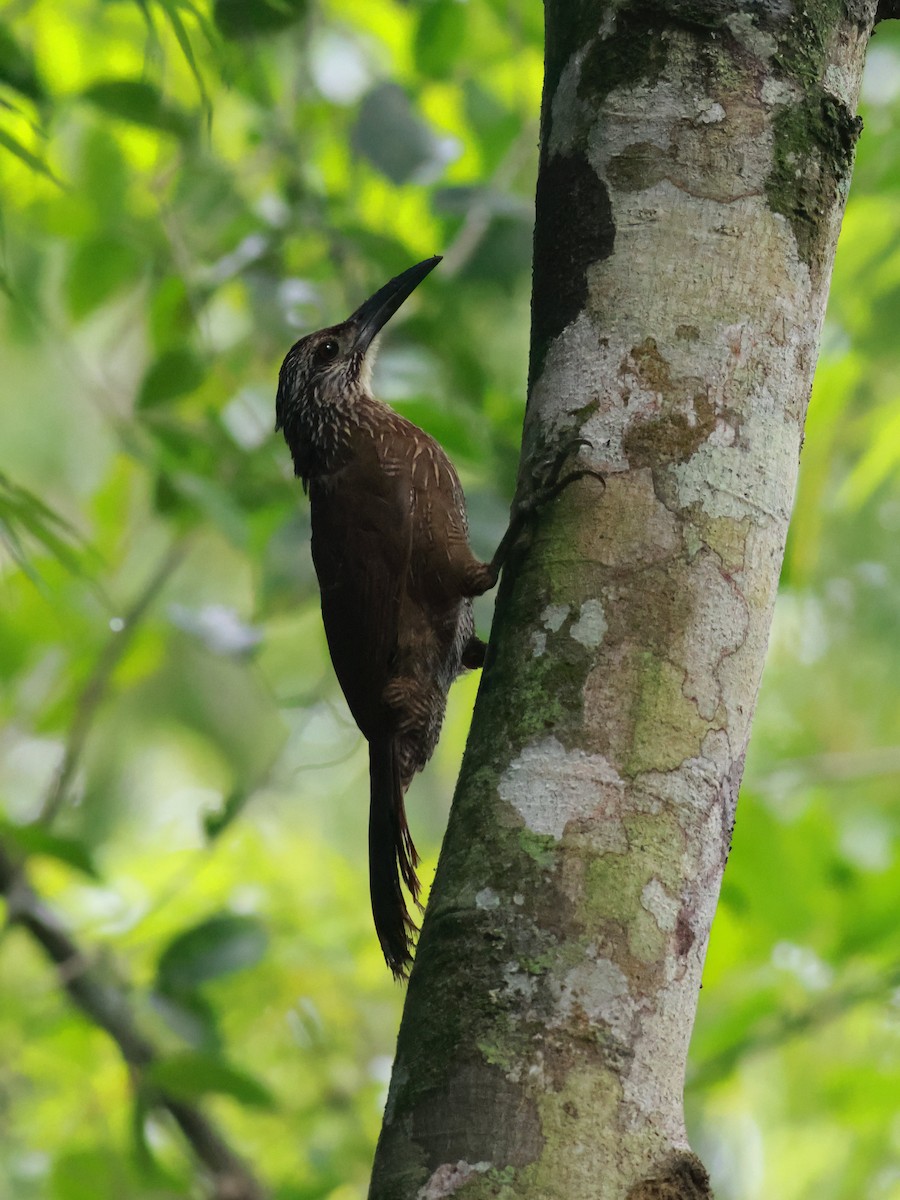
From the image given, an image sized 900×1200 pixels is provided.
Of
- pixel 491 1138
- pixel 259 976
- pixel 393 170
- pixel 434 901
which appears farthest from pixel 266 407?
pixel 491 1138

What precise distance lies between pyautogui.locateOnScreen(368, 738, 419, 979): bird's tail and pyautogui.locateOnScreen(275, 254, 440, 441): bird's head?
1071mm

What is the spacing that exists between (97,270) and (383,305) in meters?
0.70

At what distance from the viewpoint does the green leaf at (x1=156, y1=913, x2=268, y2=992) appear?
3238 mm

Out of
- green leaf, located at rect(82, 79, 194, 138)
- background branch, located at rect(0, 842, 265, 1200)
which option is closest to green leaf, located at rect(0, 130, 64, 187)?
green leaf, located at rect(82, 79, 194, 138)

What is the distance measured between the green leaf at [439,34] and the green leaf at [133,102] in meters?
0.70

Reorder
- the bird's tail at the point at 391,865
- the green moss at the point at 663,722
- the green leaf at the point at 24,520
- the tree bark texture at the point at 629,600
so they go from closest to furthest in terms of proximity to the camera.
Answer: the tree bark texture at the point at 629,600 < the green moss at the point at 663,722 < the green leaf at the point at 24,520 < the bird's tail at the point at 391,865

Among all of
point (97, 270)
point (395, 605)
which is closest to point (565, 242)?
point (395, 605)

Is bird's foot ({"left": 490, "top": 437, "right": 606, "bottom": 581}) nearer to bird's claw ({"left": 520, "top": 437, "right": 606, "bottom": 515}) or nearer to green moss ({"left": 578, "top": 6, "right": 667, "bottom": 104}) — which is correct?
bird's claw ({"left": 520, "top": 437, "right": 606, "bottom": 515})

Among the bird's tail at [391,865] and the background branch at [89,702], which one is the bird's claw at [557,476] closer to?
the bird's tail at [391,865]

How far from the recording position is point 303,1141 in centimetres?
481

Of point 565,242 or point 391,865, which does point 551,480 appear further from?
point 391,865

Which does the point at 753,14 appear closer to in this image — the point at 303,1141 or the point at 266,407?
the point at 266,407

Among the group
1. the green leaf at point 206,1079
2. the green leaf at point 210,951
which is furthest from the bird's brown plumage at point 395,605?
the green leaf at point 210,951

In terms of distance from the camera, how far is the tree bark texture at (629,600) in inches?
49.9
